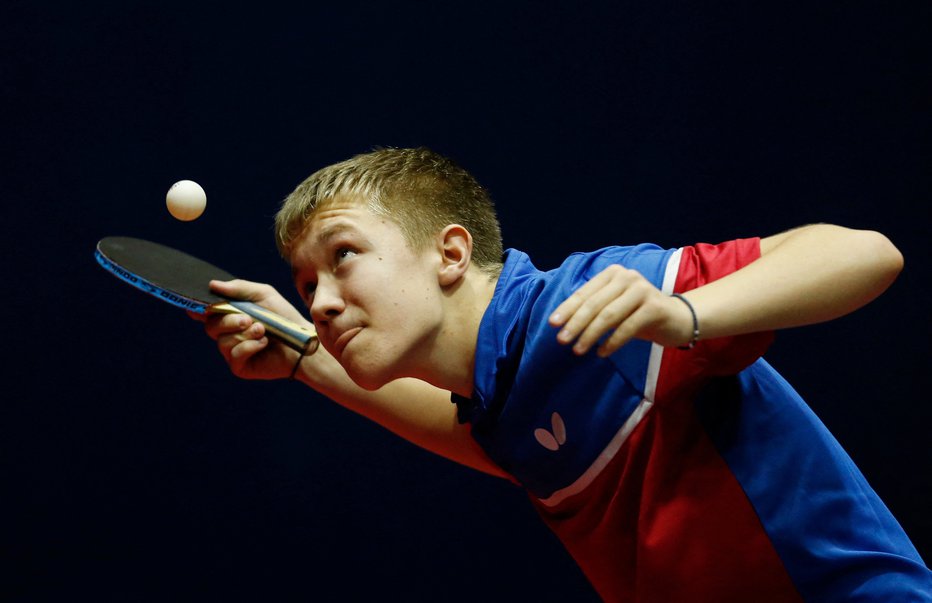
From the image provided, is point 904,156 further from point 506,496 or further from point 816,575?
point 816,575

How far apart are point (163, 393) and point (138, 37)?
85 cm

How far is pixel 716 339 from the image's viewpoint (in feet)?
4.32

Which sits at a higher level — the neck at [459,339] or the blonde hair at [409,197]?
the blonde hair at [409,197]

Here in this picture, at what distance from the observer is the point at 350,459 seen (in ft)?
8.55

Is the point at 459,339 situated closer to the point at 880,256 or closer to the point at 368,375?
the point at 368,375

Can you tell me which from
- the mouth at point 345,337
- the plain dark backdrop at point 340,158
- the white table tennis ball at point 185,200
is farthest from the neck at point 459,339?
the plain dark backdrop at point 340,158

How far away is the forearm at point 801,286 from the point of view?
119 cm

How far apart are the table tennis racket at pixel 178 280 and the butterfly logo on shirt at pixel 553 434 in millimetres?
558

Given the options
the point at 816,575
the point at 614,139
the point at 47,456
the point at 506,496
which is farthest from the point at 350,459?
the point at 816,575

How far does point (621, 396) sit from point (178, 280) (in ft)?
2.87

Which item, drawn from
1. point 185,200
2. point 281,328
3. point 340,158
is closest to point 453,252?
point 281,328

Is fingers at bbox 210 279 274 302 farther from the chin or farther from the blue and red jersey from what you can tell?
the blue and red jersey

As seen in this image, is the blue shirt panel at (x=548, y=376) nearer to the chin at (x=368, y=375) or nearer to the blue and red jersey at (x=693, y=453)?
the blue and red jersey at (x=693, y=453)

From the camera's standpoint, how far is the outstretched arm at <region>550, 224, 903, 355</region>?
115cm
